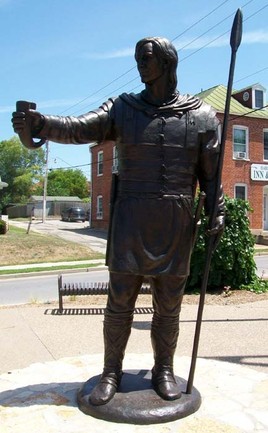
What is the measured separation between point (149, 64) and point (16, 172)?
6539 cm

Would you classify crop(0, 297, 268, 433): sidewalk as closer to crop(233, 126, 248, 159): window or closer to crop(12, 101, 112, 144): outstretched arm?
crop(12, 101, 112, 144): outstretched arm

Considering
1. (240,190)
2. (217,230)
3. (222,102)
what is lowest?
(217,230)

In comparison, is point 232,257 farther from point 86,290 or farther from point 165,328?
point 165,328

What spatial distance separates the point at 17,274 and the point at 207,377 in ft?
36.1

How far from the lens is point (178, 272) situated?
3.68m

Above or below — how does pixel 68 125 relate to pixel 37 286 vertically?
above

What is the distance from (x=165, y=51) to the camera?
11.7 feet

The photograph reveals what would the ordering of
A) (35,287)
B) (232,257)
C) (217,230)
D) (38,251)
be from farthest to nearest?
(38,251)
(35,287)
(232,257)
(217,230)

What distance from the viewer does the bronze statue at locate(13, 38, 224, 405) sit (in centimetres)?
361

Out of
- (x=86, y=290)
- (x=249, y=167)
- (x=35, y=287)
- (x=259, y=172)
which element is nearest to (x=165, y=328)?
(x=86, y=290)

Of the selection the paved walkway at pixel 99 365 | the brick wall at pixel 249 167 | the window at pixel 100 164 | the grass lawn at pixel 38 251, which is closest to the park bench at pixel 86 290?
the paved walkway at pixel 99 365

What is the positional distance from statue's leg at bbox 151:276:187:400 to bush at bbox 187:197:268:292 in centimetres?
570

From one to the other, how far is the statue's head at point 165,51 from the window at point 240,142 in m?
22.3

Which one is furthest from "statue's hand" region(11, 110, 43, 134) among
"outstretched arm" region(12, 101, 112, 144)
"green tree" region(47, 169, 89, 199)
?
"green tree" region(47, 169, 89, 199)
